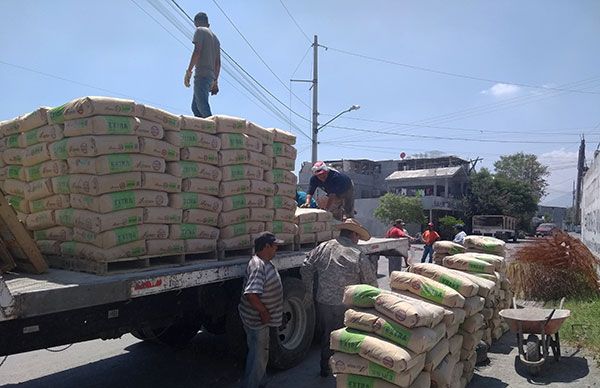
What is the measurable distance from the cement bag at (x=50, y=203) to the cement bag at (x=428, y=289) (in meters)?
2.99

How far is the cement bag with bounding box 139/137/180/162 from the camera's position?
13.8 ft

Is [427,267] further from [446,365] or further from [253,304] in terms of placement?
[253,304]

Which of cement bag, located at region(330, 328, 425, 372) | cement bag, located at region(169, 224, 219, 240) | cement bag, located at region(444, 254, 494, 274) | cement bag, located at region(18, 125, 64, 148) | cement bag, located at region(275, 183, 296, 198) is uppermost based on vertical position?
cement bag, located at region(18, 125, 64, 148)

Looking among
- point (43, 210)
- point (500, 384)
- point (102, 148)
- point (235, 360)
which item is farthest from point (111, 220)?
point (500, 384)

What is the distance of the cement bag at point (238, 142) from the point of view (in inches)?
198

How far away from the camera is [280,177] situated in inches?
227

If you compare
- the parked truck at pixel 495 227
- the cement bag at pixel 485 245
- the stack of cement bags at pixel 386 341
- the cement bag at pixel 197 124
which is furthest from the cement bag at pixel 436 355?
the parked truck at pixel 495 227

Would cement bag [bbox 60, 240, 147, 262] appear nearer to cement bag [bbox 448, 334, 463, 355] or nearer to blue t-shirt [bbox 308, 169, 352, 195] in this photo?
cement bag [bbox 448, 334, 463, 355]

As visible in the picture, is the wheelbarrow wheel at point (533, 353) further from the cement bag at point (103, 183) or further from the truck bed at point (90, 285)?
the cement bag at point (103, 183)

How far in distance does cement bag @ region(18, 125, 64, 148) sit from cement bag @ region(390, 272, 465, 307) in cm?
322

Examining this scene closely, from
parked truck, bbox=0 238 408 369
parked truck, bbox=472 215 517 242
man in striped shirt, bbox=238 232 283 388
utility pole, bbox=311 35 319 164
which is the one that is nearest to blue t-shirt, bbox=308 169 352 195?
parked truck, bbox=0 238 408 369

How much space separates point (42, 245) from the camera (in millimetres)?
4312

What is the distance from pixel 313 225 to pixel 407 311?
9.65ft

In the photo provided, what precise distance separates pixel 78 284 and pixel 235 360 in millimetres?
2848
